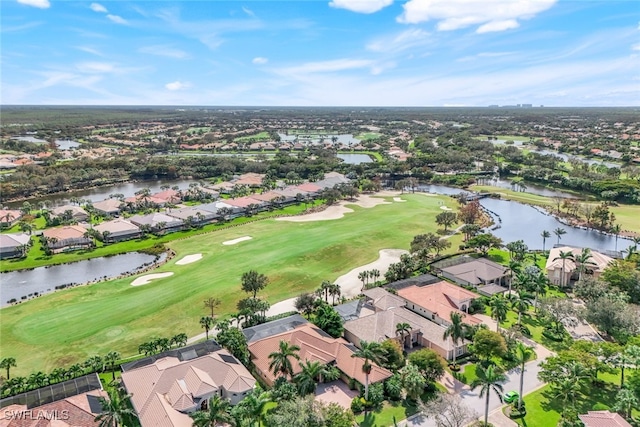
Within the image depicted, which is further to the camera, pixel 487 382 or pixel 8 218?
pixel 8 218

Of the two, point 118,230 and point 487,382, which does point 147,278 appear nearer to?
point 118,230

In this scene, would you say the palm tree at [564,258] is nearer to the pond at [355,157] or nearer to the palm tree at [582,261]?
the palm tree at [582,261]

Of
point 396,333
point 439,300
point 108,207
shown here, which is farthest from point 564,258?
point 108,207

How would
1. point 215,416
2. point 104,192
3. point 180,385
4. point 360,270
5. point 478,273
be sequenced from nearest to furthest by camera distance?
1. point 215,416
2. point 180,385
3. point 478,273
4. point 360,270
5. point 104,192

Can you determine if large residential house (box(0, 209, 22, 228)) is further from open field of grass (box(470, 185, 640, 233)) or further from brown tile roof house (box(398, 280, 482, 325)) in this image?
open field of grass (box(470, 185, 640, 233))

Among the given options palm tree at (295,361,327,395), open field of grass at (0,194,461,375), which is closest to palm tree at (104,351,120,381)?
open field of grass at (0,194,461,375)

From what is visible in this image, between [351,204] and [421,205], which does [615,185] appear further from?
[351,204]

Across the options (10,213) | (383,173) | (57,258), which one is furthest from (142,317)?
(383,173)
